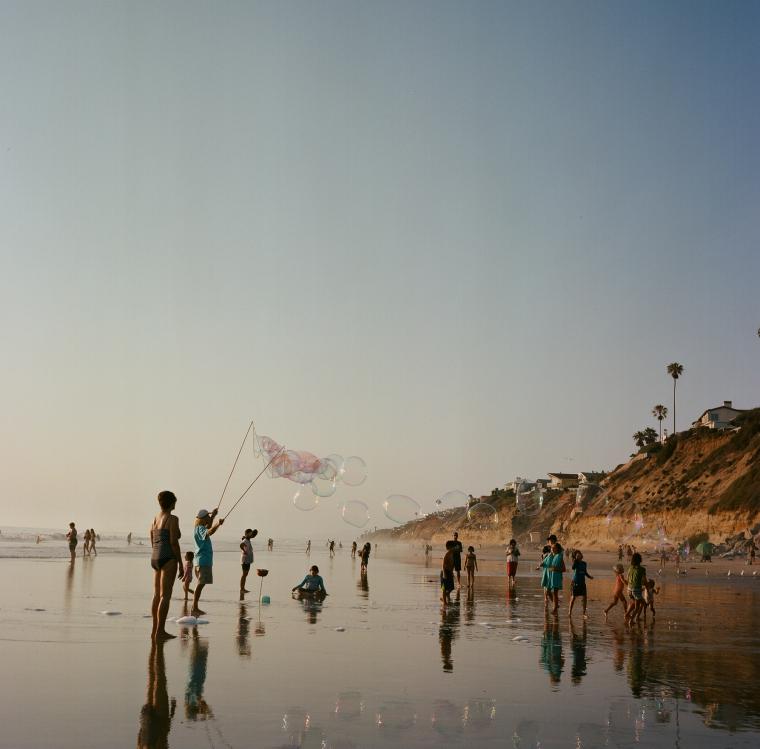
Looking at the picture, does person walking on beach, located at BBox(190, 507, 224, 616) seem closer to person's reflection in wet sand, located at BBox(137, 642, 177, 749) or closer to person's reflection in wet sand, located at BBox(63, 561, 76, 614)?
person's reflection in wet sand, located at BBox(63, 561, 76, 614)

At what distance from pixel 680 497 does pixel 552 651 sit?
78.9 metres

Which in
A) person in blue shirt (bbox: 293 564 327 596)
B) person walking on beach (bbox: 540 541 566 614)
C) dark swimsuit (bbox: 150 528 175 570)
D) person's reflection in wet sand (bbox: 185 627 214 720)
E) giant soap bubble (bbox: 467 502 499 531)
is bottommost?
giant soap bubble (bbox: 467 502 499 531)

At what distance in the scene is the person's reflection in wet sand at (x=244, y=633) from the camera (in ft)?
38.6

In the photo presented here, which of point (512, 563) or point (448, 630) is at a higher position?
point (512, 563)

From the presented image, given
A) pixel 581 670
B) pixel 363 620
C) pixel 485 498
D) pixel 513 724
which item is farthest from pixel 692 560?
pixel 485 498

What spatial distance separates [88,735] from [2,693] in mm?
2154

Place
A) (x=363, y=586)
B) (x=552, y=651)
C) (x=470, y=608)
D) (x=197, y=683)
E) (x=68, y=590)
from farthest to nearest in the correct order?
(x=363, y=586) → (x=68, y=590) → (x=470, y=608) → (x=552, y=651) → (x=197, y=683)

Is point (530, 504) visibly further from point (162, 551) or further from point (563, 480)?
point (162, 551)

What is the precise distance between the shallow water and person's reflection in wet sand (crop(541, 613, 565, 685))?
0.15 ft

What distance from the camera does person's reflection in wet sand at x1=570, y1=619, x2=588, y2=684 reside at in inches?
419

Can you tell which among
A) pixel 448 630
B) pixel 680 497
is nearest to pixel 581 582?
pixel 448 630

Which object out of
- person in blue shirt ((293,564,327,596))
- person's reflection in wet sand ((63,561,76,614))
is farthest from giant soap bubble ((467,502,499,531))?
person in blue shirt ((293,564,327,596))

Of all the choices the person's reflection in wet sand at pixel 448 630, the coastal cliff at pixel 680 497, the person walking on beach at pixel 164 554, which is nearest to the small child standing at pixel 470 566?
the person's reflection in wet sand at pixel 448 630

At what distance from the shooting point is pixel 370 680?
994 centimetres
